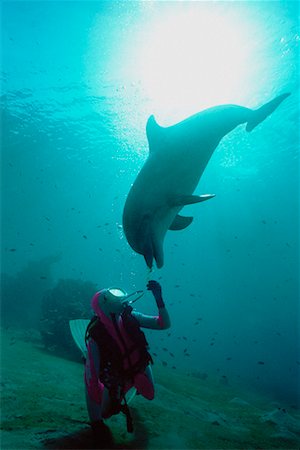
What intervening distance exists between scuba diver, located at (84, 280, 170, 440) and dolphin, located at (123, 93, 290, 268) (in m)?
1.07

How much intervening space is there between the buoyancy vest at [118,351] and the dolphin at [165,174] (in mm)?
1199

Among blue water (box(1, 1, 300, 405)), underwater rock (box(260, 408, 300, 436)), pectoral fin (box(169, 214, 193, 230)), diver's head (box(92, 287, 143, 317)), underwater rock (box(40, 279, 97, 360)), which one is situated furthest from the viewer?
blue water (box(1, 1, 300, 405))

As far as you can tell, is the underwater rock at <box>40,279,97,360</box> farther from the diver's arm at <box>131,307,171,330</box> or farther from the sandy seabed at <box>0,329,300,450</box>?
the diver's arm at <box>131,307,171,330</box>

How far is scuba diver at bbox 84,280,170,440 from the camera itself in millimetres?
3736

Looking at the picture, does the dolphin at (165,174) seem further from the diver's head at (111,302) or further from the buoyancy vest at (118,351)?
the buoyancy vest at (118,351)

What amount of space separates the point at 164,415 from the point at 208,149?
15.7 ft

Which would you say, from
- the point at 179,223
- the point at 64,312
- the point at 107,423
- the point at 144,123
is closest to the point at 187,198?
the point at 179,223

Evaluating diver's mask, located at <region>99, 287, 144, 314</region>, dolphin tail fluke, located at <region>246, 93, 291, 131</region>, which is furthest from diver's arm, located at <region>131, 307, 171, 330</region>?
dolphin tail fluke, located at <region>246, 93, 291, 131</region>

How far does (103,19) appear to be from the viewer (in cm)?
1279

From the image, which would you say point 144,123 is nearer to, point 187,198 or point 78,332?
point 78,332

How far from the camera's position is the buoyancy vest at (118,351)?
152 inches

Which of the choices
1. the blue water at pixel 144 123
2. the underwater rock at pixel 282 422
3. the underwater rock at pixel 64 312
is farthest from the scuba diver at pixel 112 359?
the blue water at pixel 144 123

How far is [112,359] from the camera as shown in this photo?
388 centimetres

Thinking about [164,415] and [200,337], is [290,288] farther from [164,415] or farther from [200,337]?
[164,415]
